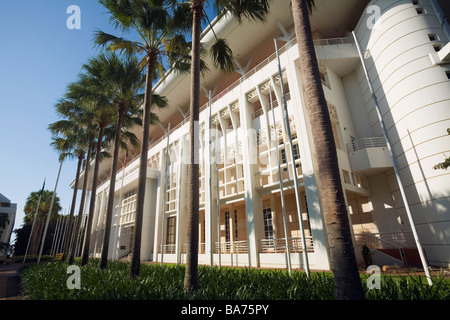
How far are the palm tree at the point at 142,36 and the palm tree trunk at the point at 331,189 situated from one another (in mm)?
7000

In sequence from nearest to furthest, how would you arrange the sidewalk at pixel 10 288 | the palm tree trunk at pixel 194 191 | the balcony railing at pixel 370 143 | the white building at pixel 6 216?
the palm tree trunk at pixel 194 191 < the sidewalk at pixel 10 288 < the balcony railing at pixel 370 143 < the white building at pixel 6 216

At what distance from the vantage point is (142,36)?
438 inches

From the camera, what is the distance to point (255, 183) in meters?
15.9

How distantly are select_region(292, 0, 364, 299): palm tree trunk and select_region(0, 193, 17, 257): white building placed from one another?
64210mm

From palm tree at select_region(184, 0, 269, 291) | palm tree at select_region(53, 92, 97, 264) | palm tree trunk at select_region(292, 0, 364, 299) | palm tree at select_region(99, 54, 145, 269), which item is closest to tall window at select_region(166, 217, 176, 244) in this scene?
palm tree at select_region(53, 92, 97, 264)

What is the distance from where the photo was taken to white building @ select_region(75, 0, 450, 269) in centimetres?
1195

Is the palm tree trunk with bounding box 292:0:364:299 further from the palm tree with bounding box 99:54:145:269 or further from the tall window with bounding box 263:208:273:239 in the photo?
the tall window with bounding box 263:208:273:239

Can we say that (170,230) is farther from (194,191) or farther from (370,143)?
(370,143)

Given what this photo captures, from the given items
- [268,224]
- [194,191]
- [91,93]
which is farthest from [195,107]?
[268,224]

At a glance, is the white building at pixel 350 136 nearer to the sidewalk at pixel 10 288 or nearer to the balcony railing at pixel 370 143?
the balcony railing at pixel 370 143

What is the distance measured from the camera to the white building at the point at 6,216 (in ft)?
156

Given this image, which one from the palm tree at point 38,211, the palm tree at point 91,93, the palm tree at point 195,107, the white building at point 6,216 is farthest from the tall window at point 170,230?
the white building at point 6,216

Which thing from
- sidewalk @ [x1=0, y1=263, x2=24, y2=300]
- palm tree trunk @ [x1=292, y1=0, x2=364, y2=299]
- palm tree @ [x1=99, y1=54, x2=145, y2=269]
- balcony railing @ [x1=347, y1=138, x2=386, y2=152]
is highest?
palm tree @ [x1=99, y1=54, x2=145, y2=269]

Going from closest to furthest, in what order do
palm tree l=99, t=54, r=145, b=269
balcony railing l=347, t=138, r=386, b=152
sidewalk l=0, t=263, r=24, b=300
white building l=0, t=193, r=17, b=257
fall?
sidewalk l=0, t=263, r=24, b=300, palm tree l=99, t=54, r=145, b=269, balcony railing l=347, t=138, r=386, b=152, white building l=0, t=193, r=17, b=257
